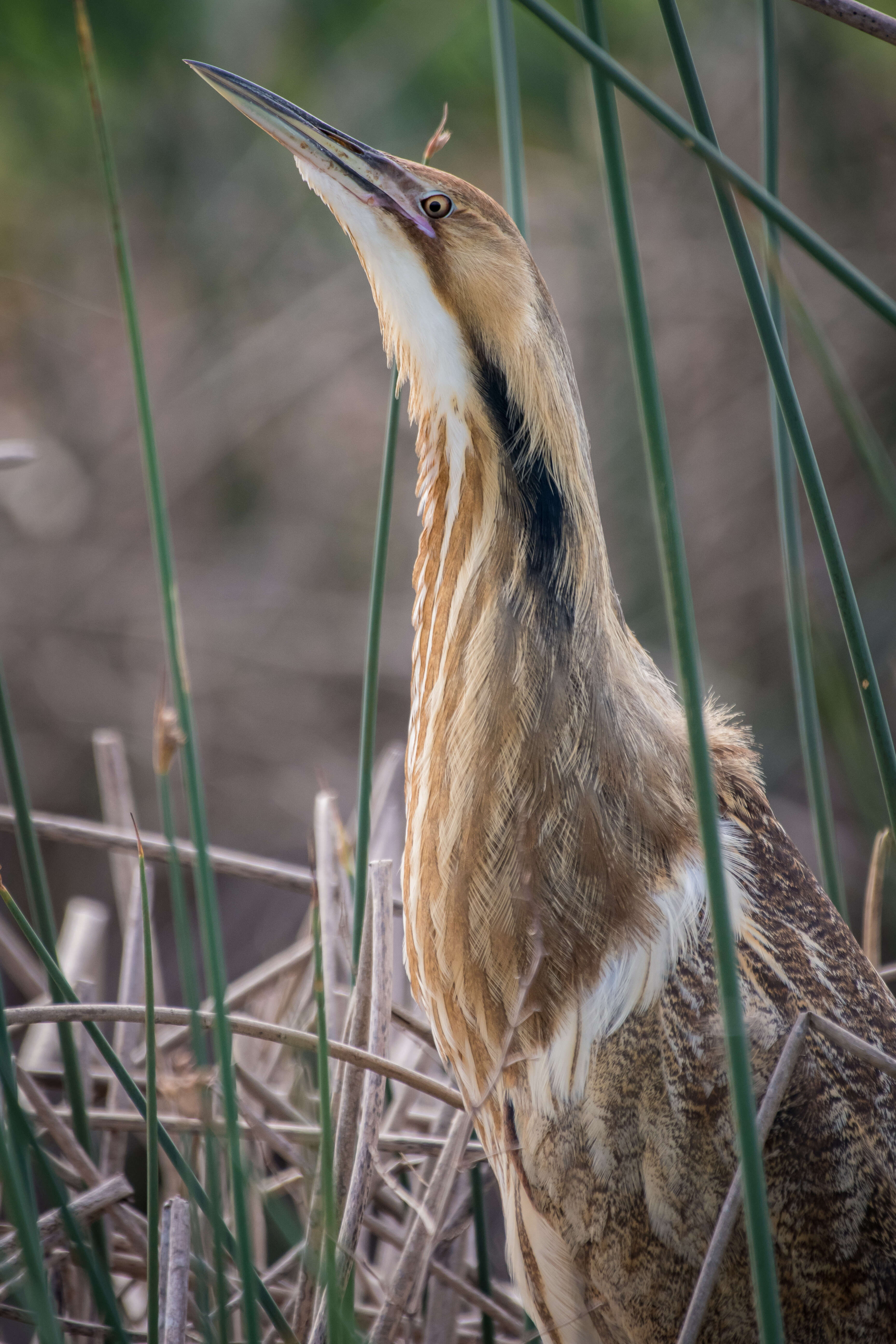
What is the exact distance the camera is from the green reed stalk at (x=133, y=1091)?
0.81 metres

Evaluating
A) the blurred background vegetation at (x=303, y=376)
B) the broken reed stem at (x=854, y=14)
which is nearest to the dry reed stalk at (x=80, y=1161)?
the broken reed stem at (x=854, y=14)

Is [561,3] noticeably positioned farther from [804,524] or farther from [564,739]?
[564,739]

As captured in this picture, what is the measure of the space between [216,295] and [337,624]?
1.15 metres

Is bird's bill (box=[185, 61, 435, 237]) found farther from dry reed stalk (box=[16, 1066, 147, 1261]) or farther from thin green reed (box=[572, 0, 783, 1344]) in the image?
dry reed stalk (box=[16, 1066, 147, 1261])

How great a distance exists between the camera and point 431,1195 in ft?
3.28

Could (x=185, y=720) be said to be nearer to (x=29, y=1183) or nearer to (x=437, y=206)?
(x=29, y=1183)

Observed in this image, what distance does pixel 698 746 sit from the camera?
2.01ft

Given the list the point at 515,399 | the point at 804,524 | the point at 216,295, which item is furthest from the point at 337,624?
the point at 515,399

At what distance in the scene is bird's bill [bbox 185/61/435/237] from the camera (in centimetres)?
98

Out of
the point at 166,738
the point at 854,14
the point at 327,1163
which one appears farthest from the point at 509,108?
the point at 327,1163

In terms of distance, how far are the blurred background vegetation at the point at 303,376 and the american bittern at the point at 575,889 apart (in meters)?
2.00

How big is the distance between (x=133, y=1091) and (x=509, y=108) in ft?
3.07

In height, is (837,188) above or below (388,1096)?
above

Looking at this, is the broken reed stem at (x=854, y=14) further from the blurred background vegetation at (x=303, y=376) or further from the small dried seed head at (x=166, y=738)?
the blurred background vegetation at (x=303, y=376)
